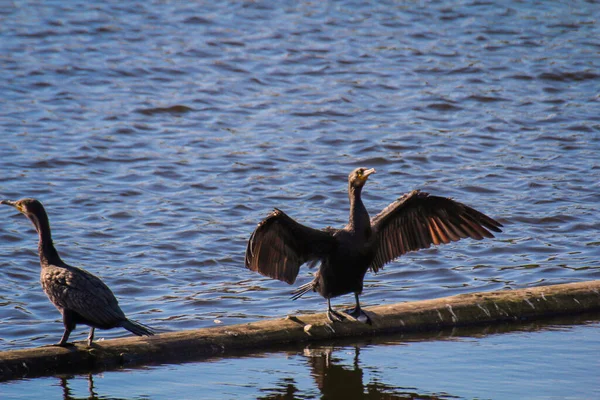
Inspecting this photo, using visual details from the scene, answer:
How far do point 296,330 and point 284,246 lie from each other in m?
0.79

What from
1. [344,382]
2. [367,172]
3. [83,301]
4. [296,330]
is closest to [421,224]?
[367,172]

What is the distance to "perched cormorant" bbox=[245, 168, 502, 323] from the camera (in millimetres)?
6613

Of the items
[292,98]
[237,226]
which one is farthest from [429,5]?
[237,226]

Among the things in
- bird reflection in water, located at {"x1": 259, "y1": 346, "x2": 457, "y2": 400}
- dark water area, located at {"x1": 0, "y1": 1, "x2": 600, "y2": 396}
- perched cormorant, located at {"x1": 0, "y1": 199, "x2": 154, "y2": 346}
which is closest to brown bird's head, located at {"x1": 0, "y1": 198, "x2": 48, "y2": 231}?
perched cormorant, located at {"x1": 0, "y1": 199, "x2": 154, "y2": 346}

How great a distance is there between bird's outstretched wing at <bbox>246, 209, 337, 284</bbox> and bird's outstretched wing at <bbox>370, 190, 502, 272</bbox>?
16.6 inches

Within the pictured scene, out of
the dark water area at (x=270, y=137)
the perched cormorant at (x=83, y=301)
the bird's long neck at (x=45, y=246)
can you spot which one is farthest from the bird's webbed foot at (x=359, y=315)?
the bird's long neck at (x=45, y=246)

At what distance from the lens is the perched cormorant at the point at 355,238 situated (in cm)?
661

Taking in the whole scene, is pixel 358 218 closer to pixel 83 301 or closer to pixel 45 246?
pixel 83 301

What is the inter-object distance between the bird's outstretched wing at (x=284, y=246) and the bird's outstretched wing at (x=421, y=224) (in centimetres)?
42

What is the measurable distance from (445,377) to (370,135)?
320 inches

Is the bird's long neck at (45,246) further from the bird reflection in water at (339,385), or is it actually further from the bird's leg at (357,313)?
the bird's leg at (357,313)

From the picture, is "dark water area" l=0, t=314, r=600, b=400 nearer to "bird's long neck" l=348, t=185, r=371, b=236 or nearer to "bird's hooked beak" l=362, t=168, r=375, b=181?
"bird's long neck" l=348, t=185, r=371, b=236

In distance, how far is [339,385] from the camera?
581cm

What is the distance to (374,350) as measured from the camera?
250 inches
